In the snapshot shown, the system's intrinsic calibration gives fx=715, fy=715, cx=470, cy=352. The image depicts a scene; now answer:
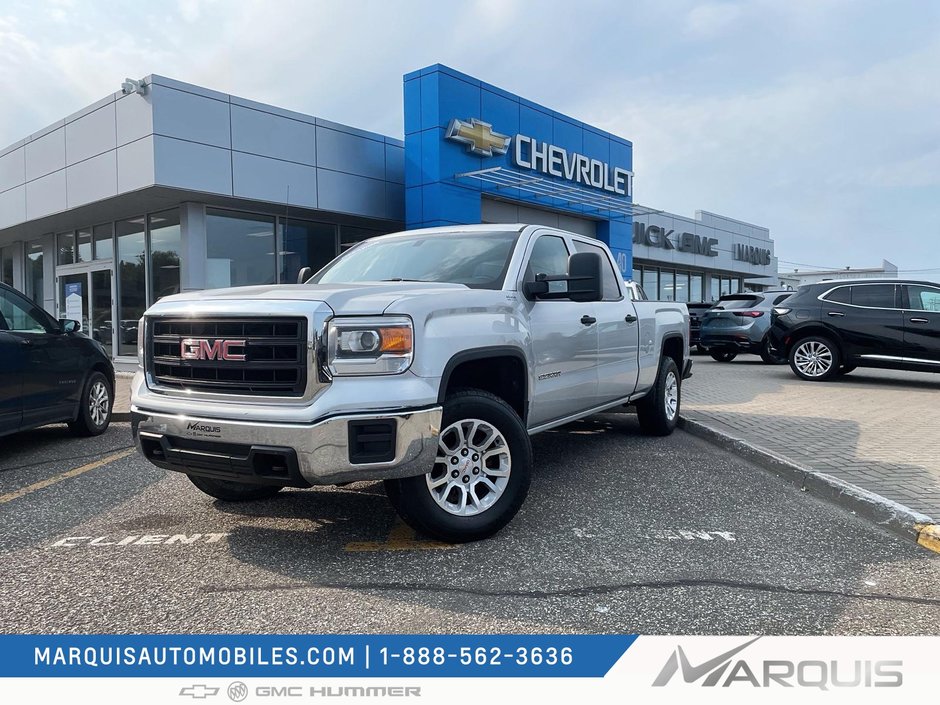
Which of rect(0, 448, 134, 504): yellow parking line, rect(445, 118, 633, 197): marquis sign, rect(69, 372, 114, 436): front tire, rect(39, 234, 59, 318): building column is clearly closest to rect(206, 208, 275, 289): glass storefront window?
rect(445, 118, 633, 197): marquis sign

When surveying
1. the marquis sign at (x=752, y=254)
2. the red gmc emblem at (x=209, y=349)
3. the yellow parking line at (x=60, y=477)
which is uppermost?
the marquis sign at (x=752, y=254)

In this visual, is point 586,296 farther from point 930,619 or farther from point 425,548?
point 930,619

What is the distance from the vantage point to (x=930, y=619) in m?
3.12

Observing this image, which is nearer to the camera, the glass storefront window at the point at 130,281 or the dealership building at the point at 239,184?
the dealership building at the point at 239,184

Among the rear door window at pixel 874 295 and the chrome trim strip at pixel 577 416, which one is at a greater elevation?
the rear door window at pixel 874 295

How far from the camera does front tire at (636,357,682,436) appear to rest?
7176mm

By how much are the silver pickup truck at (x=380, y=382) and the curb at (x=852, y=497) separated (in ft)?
6.62

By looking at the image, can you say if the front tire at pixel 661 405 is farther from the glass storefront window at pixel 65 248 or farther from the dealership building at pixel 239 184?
the glass storefront window at pixel 65 248

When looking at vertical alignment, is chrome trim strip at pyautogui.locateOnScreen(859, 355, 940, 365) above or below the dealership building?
below

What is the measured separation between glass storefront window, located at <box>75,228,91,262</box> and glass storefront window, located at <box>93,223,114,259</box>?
0.39 meters

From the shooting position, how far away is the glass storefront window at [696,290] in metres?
35.0

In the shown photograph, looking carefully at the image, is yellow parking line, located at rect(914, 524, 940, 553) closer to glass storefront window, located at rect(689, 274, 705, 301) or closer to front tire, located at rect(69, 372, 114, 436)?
front tire, located at rect(69, 372, 114, 436)

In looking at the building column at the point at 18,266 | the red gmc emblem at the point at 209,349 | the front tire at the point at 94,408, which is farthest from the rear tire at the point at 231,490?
the building column at the point at 18,266

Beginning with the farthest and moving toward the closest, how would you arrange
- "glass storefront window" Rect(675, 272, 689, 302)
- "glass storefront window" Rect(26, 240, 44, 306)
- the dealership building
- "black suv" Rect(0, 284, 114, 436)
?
"glass storefront window" Rect(675, 272, 689, 302)
"glass storefront window" Rect(26, 240, 44, 306)
the dealership building
"black suv" Rect(0, 284, 114, 436)
